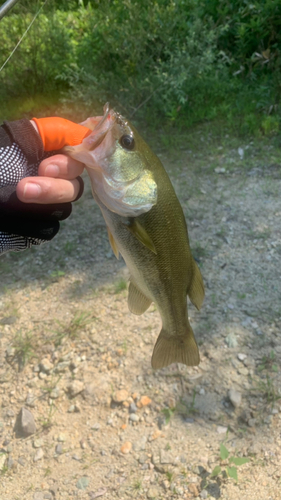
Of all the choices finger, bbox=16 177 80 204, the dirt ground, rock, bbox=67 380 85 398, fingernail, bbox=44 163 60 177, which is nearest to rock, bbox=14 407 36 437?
the dirt ground

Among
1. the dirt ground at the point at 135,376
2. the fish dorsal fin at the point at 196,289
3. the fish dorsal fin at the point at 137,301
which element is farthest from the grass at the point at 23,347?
the fish dorsal fin at the point at 196,289

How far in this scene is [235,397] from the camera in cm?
245

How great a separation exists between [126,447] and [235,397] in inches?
28.0

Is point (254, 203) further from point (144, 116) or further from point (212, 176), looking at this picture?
point (144, 116)

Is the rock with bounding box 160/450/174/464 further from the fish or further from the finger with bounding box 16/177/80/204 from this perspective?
the finger with bounding box 16/177/80/204

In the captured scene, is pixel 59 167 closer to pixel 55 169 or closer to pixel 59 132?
pixel 55 169

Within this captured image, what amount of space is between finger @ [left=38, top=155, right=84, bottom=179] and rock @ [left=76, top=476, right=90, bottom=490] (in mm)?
1700

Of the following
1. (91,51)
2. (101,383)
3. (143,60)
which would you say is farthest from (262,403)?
(91,51)

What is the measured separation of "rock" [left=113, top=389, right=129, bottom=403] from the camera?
2.53 m

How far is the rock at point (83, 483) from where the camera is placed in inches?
87.4

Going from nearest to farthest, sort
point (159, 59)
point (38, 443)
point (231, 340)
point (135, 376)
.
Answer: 1. point (38, 443)
2. point (135, 376)
3. point (231, 340)
4. point (159, 59)

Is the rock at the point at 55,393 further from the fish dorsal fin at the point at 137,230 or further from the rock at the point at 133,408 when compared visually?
the fish dorsal fin at the point at 137,230

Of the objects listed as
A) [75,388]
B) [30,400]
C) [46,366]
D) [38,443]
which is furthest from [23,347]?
[38,443]

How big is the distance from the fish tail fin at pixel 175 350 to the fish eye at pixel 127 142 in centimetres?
91
